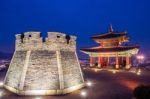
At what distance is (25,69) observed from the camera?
11539mm

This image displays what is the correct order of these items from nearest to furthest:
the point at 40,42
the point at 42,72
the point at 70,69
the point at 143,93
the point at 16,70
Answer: the point at 143,93, the point at 42,72, the point at 40,42, the point at 16,70, the point at 70,69

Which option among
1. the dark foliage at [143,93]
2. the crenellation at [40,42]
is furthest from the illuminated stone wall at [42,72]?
the dark foliage at [143,93]

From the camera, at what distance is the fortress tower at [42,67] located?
11.4m

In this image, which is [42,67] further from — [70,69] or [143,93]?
[143,93]

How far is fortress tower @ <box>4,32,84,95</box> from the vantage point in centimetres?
1142

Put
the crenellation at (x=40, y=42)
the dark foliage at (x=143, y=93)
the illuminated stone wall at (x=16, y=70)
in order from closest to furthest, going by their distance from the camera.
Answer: the dark foliage at (x=143, y=93)
the illuminated stone wall at (x=16, y=70)
the crenellation at (x=40, y=42)

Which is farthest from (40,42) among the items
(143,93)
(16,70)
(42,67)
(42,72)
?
(143,93)

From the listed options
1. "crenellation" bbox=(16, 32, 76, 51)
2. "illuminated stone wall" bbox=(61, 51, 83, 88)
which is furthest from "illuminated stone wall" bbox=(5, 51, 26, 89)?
"illuminated stone wall" bbox=(61, 51, 83, 88)

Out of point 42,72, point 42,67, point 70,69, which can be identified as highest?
point 42,67

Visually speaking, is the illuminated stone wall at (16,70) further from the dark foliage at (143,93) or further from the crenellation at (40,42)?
the dark foliage at (143,93)

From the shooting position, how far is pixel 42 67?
462 inches

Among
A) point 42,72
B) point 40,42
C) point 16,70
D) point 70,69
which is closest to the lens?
point 42,72

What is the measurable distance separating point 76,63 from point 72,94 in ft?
10.1

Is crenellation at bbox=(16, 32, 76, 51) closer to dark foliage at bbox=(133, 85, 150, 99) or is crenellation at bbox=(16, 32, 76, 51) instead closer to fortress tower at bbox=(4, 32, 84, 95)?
fortress tower at bbox=(4, 32, 84, 95)
